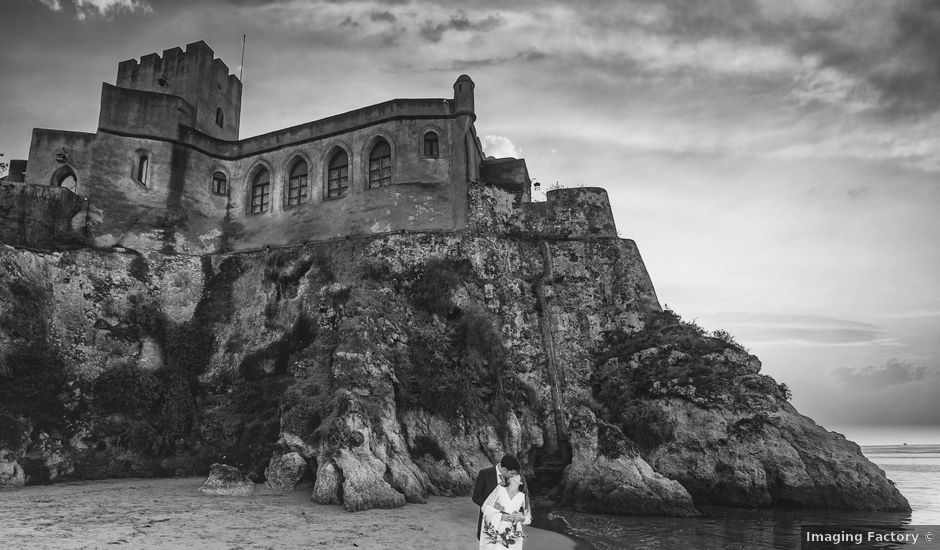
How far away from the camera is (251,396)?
21.5 metres

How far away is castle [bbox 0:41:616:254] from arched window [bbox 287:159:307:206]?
56mm

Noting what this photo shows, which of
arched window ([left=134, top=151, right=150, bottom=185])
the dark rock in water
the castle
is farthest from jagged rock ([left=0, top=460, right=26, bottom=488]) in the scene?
arched window ([left=134, top=151, right=150, bottom=185])

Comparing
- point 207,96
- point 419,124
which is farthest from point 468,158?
point 207,96

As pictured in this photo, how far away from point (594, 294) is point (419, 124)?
1132cm

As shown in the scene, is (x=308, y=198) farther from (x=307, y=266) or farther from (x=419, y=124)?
(x=419, y=124)

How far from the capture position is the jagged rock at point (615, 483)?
17609 millimetres

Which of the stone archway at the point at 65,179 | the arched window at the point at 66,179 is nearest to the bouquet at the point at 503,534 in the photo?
the stone archway at the point at 65,179

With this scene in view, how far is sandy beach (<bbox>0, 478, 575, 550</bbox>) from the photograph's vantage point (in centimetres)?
1122

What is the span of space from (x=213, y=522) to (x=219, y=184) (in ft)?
64.8

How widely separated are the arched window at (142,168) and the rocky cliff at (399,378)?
3.90 m

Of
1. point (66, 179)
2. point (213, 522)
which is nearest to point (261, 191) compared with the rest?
point (66, 179)

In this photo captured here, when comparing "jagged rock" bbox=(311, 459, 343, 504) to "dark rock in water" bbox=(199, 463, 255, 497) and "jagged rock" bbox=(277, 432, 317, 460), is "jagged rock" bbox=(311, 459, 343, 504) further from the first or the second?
"dark rock in water" bbox=(199, 463, 255, 497)

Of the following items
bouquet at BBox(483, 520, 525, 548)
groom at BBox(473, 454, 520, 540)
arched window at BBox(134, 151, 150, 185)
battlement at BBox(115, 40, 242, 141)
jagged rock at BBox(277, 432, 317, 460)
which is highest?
battlement at BBox(115, 40, 242, 141)

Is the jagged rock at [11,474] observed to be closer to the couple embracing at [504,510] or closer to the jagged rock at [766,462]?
the couple embracing at [504,510]
